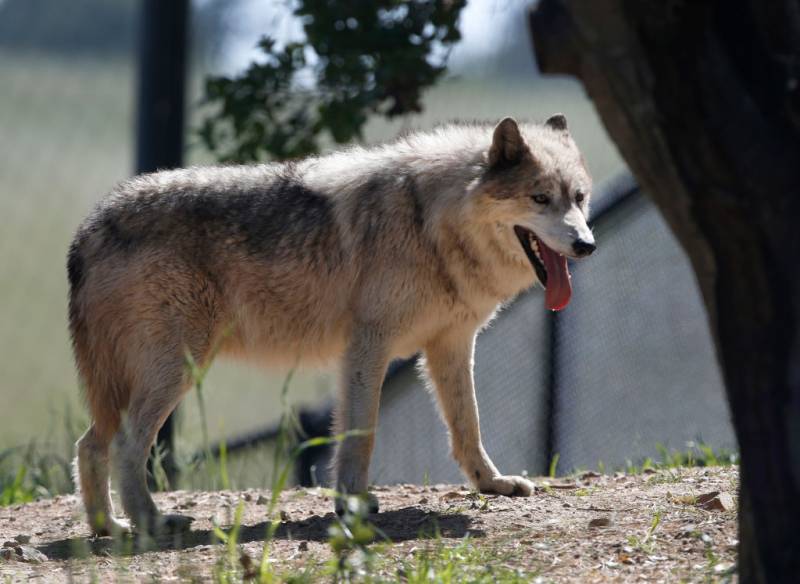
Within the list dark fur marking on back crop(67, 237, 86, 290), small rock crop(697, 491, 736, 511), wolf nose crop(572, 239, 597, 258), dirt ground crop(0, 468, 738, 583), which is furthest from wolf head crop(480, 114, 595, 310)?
dark fur marking on back crop(67, 237, 86, 290)

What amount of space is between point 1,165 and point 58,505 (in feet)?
13.8

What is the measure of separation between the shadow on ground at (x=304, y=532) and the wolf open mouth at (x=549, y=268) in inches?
38.2

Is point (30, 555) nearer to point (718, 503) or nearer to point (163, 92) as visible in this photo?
point (718, 503)

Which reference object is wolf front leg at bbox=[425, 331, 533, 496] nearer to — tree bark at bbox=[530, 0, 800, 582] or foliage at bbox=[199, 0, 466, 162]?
foliage at bbox=[199, 0, 466, 162]

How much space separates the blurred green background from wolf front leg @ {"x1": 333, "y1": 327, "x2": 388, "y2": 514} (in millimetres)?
3250

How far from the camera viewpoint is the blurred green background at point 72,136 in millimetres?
8477

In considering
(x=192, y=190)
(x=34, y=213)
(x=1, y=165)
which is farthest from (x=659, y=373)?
(x=34, y=213)

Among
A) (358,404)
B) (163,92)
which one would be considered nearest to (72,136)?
(163,92)

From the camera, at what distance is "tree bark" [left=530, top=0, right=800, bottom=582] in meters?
2.54

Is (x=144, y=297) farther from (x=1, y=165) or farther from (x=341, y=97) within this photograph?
(x=1, y=165)

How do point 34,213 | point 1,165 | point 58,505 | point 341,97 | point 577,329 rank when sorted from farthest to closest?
point 34,213
point 1,165
point 577,329
point 341,97
point 58,505

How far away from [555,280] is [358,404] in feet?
3.14

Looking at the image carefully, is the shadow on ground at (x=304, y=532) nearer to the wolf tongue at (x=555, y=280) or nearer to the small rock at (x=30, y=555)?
the small rock at (x=30, y=555)

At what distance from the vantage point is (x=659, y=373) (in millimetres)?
6871
